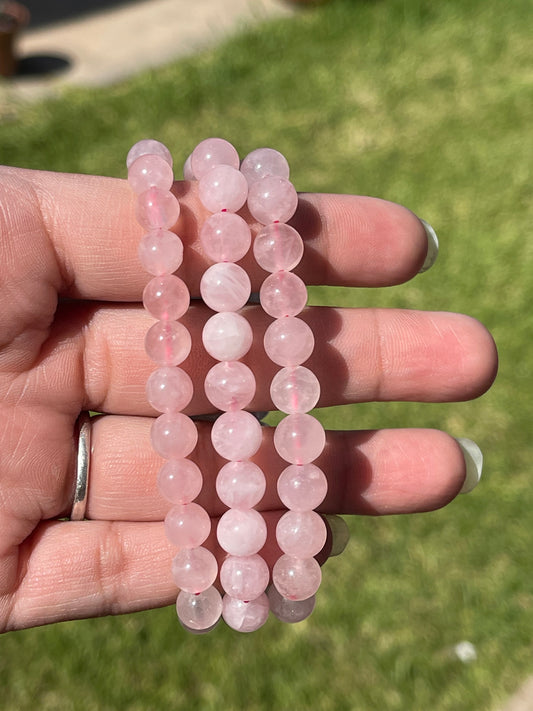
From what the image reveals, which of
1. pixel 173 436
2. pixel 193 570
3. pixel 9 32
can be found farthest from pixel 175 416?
pixel 9 32

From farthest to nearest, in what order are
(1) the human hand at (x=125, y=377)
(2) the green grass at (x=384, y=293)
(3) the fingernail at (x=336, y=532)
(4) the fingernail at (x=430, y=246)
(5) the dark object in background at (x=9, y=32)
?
1. (5) the dark object in background at (x=9, y=32)
2. (2) the green grass at (x=384, y=293)
3. (4) the fingernail at (x=430, y=246)
4. (3) the fingernail at (x=336, y=532)
5. (1) the human hand at (x=125, y=377)

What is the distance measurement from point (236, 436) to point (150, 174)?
69cm

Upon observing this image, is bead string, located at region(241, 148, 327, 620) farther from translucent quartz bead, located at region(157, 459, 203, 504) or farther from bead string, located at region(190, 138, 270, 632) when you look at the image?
translucent quartz bead, located at region(157, 459, 203, 504)

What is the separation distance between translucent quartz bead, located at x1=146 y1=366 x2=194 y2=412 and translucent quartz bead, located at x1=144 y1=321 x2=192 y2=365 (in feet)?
0.09

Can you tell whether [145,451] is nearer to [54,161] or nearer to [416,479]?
[416,479]

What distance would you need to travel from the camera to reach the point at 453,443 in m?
2.16

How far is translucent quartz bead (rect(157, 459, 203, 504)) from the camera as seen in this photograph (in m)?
1.86

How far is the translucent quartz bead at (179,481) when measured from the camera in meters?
1.86

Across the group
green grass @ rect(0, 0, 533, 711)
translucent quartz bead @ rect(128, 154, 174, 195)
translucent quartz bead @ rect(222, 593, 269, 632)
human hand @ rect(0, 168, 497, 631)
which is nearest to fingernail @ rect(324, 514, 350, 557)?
human hand @ rect(0, 168, 497, 631)

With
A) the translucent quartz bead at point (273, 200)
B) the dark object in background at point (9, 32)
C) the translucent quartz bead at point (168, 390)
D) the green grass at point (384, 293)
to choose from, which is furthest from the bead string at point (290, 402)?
the dark object in background at point (9, 32)

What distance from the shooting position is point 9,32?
4.71 m

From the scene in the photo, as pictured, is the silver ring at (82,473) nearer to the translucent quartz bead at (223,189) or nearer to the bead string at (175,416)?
the bead string at (175,416)

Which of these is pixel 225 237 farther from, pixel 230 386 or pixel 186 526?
pixel 186 526

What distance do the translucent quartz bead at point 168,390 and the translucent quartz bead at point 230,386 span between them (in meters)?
0.06
